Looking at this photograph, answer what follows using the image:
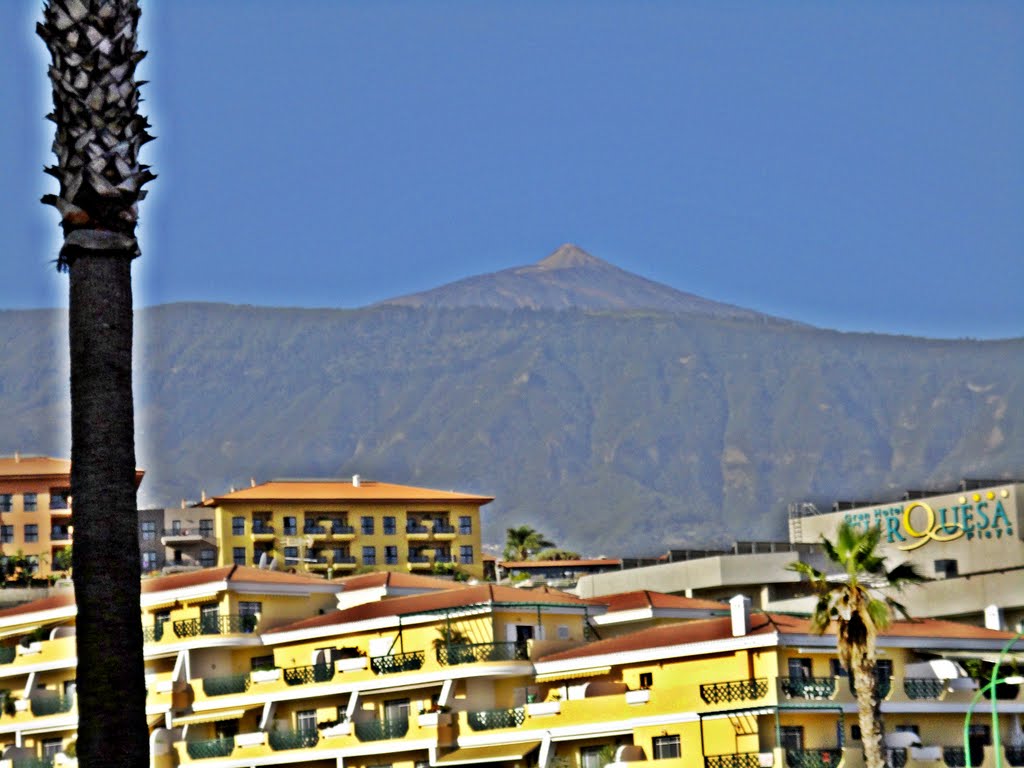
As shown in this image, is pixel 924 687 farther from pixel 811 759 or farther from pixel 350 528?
pixel 350 528

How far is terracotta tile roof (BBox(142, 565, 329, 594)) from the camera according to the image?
299ft

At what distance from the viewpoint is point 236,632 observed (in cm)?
9000

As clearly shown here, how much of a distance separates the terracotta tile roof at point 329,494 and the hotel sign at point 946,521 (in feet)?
227

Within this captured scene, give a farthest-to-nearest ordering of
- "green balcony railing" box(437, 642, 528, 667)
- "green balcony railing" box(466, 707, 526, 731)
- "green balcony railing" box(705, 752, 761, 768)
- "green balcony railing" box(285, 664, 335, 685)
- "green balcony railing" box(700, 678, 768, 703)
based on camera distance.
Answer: "green balcony railing" box(285, 664, 335, 685) → "green balcony railing" box(437, 642, 528, 667) → "green balcony railing" box(466, 707, 526, 731) → "green balcony railing" box(700, 678, 768, 703) → "green balcony railing" box(705, 752, 761, 768)

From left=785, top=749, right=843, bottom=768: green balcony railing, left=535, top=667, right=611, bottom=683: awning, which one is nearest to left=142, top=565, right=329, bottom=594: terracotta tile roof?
left=535, top=667, right=611, bottom=683: awning

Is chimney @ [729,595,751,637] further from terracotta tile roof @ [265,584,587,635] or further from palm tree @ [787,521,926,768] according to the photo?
terracotta tile roof @ [265,584,587,635]

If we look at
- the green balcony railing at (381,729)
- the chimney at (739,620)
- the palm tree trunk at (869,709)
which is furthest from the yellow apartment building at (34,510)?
the palm tree trunk at (869,709)

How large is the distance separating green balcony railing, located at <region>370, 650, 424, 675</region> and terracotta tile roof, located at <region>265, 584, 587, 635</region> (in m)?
1.75

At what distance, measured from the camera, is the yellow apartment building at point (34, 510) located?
188 m

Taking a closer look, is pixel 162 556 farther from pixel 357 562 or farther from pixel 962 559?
pixel 962 559

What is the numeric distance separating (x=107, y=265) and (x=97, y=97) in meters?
2.27

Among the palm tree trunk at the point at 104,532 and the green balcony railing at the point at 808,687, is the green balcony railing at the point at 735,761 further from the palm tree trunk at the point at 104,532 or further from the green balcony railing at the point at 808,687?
the palm tree trunk at the point at 104,532

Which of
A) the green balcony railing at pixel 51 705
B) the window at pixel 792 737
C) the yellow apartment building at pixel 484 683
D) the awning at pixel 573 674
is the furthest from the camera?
the green balcony railing at pixel 51 705

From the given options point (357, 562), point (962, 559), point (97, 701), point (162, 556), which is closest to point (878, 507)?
point (962, 559)
